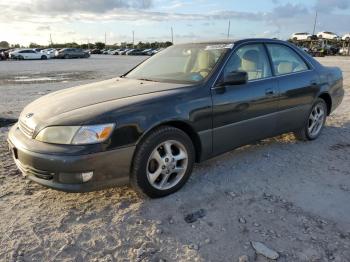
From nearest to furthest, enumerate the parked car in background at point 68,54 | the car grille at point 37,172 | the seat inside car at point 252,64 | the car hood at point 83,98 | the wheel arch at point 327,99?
the car grille at point 37,172
the car hood at point 83,98
the seat inside car at point 252,64
the wheel arch at point 327,99
the parked car in background at point 68,54

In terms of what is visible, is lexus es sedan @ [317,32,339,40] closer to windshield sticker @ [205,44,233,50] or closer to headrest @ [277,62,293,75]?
headrest @ [277,62,293,75]

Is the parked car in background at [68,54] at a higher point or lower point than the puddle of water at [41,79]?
lower

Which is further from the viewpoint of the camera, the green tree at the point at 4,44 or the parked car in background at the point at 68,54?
the green tree at the point at 4,44

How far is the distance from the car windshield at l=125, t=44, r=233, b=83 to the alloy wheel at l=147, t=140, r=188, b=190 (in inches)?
31.9

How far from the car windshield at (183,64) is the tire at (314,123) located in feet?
6.28

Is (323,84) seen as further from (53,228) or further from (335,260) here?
(53,228)

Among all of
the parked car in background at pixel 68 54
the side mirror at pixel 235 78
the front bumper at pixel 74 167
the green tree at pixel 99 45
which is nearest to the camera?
the front bumper at pixel 74 167

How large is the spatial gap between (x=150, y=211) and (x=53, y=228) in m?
0.84

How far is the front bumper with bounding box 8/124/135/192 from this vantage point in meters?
3.12

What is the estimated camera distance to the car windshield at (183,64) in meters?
4.20

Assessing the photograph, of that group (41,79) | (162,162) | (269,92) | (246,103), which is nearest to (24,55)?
(41,79)

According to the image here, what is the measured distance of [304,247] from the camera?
9.48 ft

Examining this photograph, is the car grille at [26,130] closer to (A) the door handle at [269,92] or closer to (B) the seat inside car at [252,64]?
(B) the seat inside car at [252,64]

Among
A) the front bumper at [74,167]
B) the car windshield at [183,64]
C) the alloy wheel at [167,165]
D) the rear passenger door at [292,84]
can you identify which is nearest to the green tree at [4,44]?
the car windshield at [183,64]
